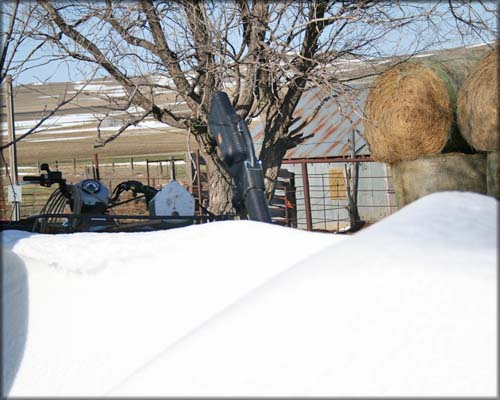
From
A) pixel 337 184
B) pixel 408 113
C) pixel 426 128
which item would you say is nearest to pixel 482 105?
pixel 426 128

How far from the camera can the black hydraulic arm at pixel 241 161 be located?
21.7ft

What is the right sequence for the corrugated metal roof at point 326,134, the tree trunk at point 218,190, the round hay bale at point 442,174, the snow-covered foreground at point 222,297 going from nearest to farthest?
the snow-covered foreground at point 222,297 → the round hay bale at point 442,174 → the tree trunk at point 218,190 → the corrugated metal roof at point 326,134

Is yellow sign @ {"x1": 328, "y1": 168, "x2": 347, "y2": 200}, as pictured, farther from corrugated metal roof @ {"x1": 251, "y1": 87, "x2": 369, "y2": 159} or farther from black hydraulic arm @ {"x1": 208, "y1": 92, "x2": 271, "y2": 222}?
black hydraulic arm @ {"x1": 208, "y1": 92, "x2": 271, "y2": 222}

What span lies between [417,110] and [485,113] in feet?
3.68

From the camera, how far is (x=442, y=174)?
29.0 feet

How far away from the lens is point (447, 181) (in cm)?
877

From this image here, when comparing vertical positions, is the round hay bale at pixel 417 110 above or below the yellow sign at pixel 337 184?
above

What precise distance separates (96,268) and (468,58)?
6.94 meters

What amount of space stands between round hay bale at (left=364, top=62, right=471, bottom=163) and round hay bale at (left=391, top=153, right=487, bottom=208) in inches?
4.5

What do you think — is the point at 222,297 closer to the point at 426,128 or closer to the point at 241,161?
the point at 241,161

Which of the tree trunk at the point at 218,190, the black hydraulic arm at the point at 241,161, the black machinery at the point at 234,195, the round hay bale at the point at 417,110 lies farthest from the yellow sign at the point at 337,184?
the black hydraulic arm at the point at 241,161

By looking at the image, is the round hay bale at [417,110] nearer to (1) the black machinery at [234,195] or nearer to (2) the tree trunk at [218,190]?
(2) the tree trunk at [218,190]

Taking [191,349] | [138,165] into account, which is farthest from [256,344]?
[138,165]

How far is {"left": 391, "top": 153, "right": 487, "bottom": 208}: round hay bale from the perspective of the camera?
8617 millimetres
